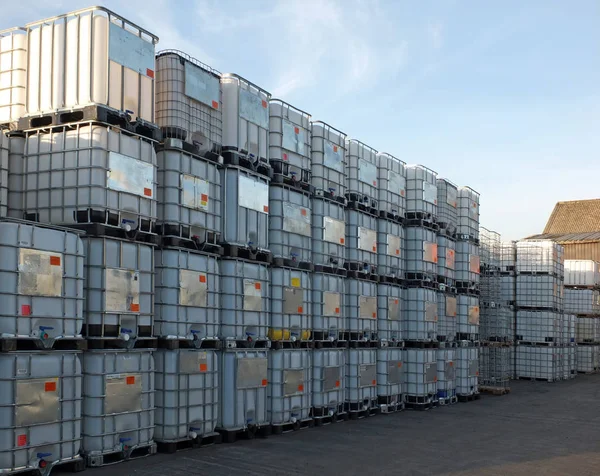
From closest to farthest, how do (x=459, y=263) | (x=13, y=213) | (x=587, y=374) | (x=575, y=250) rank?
1. (x=13, y=213)
2. (x=459, y=263)
3. (x=587, y=374)
4. (x=575, y=250)

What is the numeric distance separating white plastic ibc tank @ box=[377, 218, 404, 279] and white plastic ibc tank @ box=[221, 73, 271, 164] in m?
4.71

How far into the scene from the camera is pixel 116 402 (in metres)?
9.62

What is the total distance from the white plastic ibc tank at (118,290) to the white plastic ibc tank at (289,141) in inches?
156

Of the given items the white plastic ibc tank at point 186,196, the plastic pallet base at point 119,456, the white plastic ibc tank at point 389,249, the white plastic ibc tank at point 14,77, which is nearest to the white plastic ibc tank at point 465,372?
the white plastic ibc tank at point 389,249

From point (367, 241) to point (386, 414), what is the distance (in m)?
3.94

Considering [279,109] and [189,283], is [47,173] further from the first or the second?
[279,109]

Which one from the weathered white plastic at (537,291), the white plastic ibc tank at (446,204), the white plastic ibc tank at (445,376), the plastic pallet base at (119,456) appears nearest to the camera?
the plastic pallet base at (119,456)

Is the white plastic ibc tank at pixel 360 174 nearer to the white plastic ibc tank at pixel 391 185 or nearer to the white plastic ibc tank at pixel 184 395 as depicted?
the white plastic ibc tank at pixel 391 185

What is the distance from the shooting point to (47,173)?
9992 millimetres

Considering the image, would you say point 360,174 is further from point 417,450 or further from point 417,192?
point 417,450

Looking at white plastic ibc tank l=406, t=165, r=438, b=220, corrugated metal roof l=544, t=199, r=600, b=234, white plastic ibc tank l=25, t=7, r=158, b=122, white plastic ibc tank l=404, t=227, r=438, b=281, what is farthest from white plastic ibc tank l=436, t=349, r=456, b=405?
corrugated metal roof l=544, t=199, r=600, b=234

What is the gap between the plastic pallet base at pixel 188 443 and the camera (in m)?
10.4

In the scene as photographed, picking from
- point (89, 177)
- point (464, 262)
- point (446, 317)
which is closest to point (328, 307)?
point (446, 317)

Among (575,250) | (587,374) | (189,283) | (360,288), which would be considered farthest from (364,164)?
(575,250)
